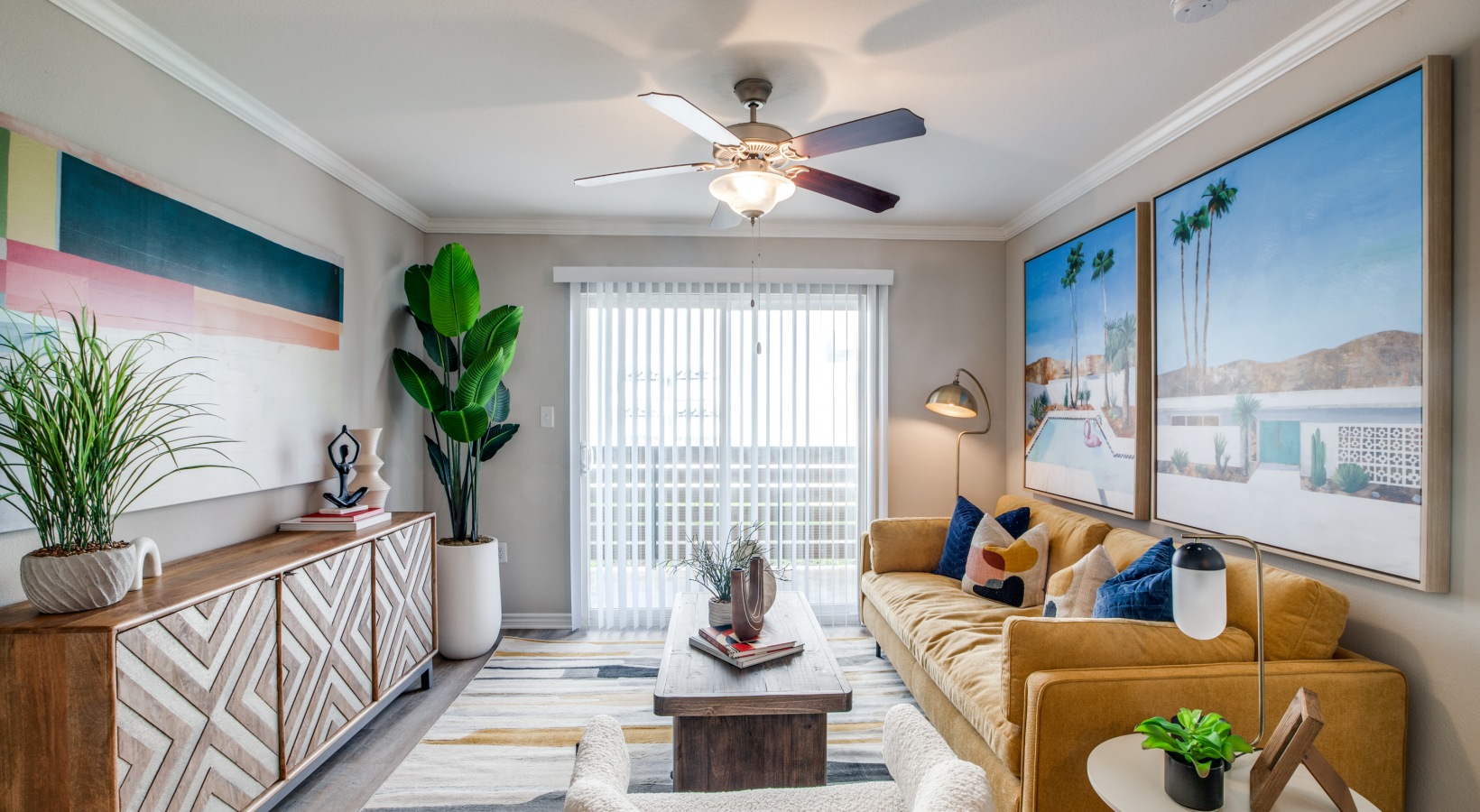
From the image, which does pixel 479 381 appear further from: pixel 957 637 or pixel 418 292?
pixel 957 637

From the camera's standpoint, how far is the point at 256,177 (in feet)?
9.02

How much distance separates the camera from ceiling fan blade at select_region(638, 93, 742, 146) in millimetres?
1899

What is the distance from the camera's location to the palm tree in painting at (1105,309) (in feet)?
10.5

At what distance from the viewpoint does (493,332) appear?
148 inches

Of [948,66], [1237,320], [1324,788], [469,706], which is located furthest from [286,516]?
[1237,320]

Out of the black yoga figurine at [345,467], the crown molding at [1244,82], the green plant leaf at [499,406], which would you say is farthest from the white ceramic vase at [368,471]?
the crown molding at [1244,82]

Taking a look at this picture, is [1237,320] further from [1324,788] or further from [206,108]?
[206,108]

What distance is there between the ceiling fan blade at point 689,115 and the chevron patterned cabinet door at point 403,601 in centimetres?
209

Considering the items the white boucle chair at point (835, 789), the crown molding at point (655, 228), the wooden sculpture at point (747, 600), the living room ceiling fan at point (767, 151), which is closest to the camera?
the white boucle chair at point (835, 789)

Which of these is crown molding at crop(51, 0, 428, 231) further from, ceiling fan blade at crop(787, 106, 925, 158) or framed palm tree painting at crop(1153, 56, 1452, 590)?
framed palm tree painting at crop(1153, 56, 1452, 590)

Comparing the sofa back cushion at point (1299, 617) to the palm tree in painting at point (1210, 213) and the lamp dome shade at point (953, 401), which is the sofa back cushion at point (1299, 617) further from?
the lamp dome shade at point (953, 401)

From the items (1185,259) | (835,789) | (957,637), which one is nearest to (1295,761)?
(835,789)

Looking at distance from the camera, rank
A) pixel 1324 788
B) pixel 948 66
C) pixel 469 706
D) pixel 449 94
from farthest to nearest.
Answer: pixel 469 706, pixel 449 94, pixel 948 66, pixel 1324 788

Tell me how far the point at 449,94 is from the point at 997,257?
3267 mm
